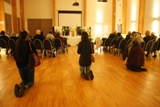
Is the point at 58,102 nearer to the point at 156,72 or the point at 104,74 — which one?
the point at 104,74

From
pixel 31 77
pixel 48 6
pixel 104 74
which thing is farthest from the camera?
pixel 48 6

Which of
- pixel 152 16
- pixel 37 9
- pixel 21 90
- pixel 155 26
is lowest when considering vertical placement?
pixel 21 90

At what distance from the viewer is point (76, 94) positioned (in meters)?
3.65

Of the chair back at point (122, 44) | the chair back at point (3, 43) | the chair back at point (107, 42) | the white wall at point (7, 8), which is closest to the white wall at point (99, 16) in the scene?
the white wall at point (7, 8)

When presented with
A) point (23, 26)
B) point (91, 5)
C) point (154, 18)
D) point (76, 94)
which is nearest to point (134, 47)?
point (76, 94)

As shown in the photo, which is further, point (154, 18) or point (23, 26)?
point (23, 26)

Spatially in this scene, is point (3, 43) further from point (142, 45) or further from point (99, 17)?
point (99, 17)

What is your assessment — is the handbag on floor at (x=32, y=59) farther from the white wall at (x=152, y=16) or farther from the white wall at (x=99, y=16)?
the white wall at (x=99, y=16)

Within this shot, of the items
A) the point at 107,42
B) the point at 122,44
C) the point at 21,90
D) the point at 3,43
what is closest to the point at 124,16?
the point at 107,42

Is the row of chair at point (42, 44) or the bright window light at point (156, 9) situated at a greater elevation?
the bright window light at point (156, 9)

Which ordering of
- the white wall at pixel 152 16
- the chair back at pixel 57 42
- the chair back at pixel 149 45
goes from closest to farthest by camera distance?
the chair back at pixel 149 45 < the chair back at pixel 57 42 < the white wall at pixel 152 16

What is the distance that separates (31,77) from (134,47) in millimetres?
3526

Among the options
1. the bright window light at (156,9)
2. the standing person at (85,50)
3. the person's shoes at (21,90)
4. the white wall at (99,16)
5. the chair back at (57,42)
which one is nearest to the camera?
the person's shoes at (21,90)

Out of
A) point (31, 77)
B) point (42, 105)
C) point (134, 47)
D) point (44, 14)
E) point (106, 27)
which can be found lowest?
point (42, 105)
